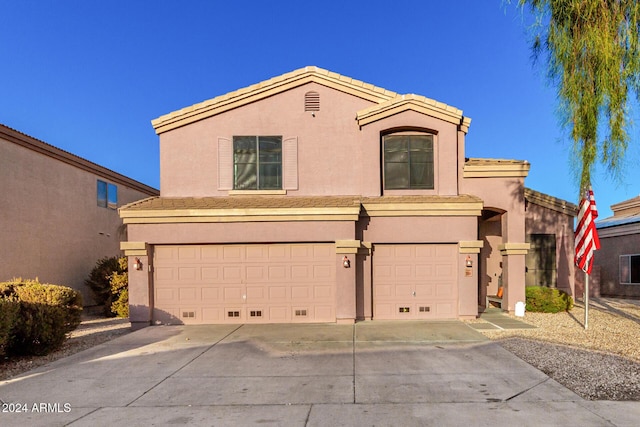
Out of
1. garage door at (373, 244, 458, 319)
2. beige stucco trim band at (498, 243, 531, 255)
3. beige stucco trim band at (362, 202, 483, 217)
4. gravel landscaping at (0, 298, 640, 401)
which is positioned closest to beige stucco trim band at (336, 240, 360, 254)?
garage door at (373, 244, 458, 319)

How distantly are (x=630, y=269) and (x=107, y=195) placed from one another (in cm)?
2466

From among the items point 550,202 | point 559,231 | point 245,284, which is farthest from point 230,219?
point 559,231

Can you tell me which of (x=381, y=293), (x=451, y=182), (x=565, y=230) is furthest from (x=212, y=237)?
(x=565, y=230)

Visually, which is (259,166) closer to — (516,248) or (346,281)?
(346,281)

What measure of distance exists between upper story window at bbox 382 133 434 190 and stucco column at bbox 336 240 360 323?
8.48 ft

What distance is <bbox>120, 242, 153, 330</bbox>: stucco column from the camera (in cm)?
1140

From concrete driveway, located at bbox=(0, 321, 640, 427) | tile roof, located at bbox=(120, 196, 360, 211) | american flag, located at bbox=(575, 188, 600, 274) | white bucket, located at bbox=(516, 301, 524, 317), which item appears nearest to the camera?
concrete driveway, located at bbox=(0, 321, 640, 427)

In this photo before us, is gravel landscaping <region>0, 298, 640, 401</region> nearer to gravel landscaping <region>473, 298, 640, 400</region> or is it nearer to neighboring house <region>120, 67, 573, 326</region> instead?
gravel landscaping <region>473, 298, 640, 400</region>

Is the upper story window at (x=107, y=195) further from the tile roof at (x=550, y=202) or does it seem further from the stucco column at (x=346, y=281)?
the tile roof at (x=550, y=202)

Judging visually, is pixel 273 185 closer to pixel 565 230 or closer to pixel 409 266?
pixel 409 266

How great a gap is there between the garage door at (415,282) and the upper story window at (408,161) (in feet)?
6.74

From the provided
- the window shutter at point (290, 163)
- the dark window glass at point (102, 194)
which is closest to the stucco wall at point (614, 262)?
the window shutter at point (290, 163)

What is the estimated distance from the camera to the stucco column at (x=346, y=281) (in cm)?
1133

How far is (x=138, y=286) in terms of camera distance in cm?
1144
